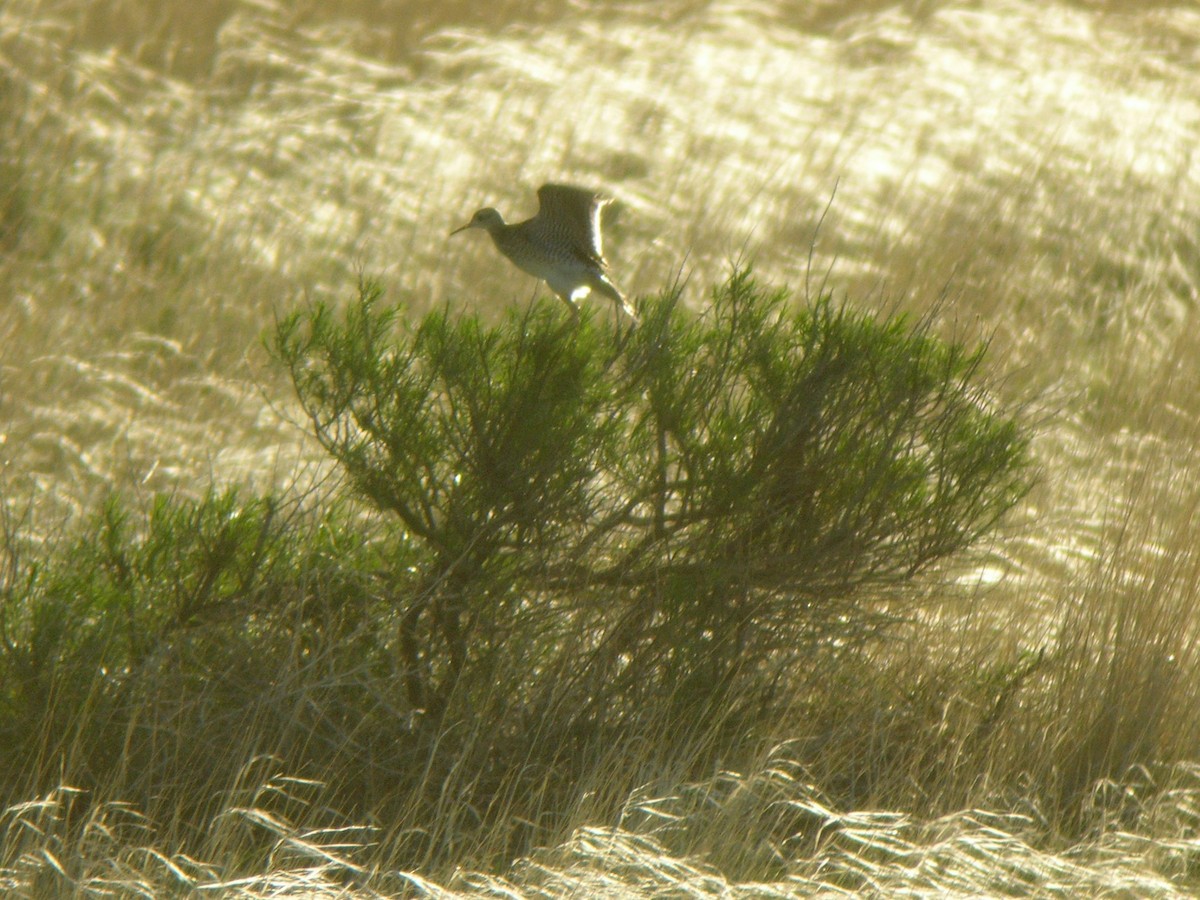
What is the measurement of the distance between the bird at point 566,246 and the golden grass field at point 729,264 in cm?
83

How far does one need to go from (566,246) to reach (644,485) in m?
0.88

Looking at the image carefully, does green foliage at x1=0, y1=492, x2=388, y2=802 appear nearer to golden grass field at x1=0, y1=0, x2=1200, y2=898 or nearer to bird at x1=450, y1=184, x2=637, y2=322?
golden grass field at x1=0, y1=0, x2=1200, y2=898

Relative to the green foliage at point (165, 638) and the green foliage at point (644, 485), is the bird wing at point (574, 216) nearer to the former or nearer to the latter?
the green foliage at point (644, 485)

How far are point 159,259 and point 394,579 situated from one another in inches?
264

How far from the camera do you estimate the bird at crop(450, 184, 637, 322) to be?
18.6 feet

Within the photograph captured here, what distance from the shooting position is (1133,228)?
1381cm

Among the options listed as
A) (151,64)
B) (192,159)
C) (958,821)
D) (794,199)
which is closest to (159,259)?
(192,159)

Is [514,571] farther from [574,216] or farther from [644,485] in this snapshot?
[574,216]

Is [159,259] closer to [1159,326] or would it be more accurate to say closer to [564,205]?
[564,205]

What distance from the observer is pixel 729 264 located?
11.6 meters

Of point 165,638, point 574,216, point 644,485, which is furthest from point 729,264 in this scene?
point 165,638

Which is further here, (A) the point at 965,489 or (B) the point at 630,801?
(A) the point at 965,489

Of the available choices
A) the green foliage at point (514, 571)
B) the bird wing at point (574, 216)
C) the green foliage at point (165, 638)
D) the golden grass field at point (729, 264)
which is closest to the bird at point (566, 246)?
the bird wing at point (574, 216)

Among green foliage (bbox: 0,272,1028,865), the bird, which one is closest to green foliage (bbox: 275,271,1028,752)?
green foliage (bbox: 0,272,1028,865)
